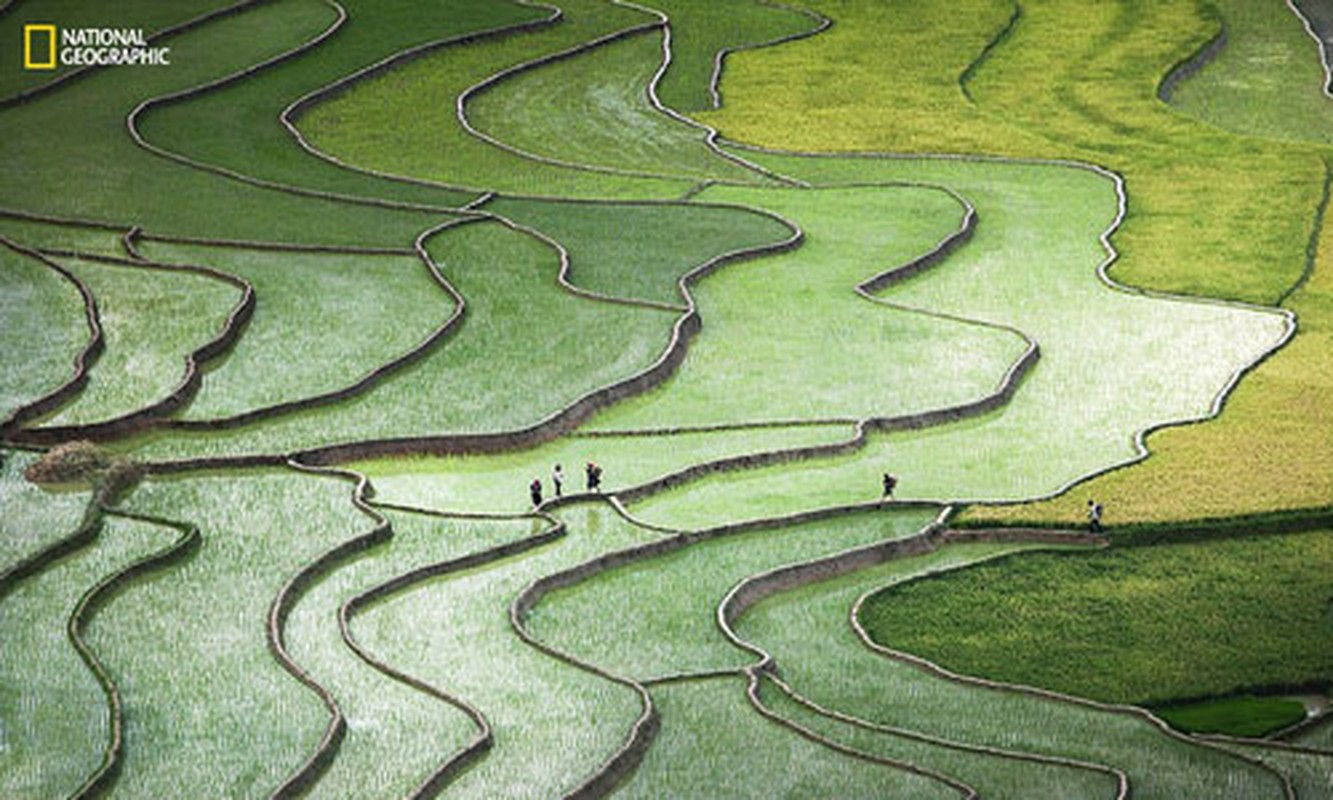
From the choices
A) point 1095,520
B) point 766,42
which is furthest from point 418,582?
point 766,42

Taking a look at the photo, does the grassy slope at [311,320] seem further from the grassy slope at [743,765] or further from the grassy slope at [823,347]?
the grassy slope at [743,765]

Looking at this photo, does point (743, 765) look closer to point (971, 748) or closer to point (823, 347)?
point (971, 748)

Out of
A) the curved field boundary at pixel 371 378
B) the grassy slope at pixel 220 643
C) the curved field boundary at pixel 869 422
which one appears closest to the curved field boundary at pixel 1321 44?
the curved field boundary at pixel 869 422

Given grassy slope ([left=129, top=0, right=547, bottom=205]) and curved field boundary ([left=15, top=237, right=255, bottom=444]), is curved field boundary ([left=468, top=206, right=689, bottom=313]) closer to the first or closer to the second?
grassy slope ([left=129, top=0, right=547, bottom=205])

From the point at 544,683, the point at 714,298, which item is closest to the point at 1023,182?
the point at 714,298

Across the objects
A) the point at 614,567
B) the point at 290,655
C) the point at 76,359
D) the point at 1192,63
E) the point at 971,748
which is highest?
the point at 971,748

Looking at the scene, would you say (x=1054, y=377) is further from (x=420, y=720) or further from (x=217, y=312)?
(x=420, y=720)
